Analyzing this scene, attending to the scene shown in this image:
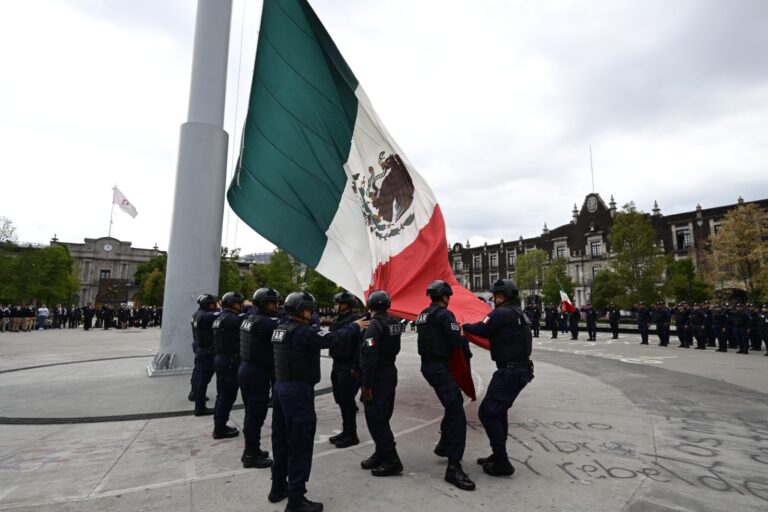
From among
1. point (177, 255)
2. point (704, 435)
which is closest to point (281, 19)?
point (177, 255)

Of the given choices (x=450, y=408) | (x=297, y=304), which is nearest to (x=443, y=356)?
(x=450, y=408)

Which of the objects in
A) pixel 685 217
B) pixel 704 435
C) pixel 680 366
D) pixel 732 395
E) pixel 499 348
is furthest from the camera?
pixel 685 217

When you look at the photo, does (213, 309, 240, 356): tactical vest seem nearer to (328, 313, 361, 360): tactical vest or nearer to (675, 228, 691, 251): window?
(328, 313, 361, 360): tactical vest

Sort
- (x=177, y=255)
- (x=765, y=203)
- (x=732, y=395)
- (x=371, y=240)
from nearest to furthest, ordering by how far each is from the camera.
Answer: (x=371, y=240)
(x=732, y=395)
(x=177, y=255)
(x=765, y=203)

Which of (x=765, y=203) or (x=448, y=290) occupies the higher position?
(x=765, y=203)

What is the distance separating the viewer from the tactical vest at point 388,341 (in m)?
4.61

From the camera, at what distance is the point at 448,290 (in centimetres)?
492

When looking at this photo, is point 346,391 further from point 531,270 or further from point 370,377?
point 531,270

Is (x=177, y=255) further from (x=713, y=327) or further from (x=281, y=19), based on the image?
(x=713, y=327)

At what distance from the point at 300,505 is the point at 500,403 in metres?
2.24

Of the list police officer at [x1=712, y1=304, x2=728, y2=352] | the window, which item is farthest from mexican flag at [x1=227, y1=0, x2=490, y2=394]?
the window

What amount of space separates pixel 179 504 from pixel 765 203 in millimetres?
58182

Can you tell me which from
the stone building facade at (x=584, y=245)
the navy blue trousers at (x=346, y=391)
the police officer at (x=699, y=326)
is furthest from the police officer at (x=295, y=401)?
the stone building facade at (x=584, y=245)

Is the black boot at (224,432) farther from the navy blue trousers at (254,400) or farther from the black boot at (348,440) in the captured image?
the black boot at (348,440)
